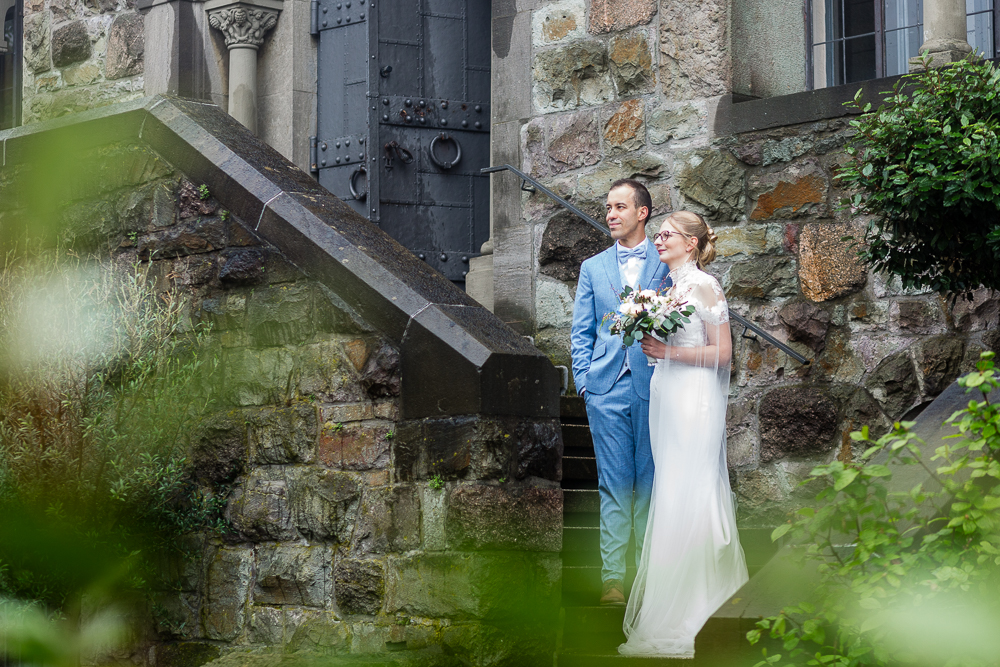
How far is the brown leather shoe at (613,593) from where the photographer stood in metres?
5.23

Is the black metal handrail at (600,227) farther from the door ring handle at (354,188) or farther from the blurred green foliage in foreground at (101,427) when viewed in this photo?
the blurred green foliage in foreground at (101,427)

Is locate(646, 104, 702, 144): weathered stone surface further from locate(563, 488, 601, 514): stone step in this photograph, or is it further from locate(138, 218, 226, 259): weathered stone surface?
locate(138, 218, 226, 259): weathered stone surface

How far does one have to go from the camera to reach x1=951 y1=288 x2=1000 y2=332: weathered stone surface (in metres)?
5.91

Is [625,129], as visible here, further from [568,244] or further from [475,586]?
[475,586]

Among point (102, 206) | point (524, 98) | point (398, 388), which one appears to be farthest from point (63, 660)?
point (524, 98)

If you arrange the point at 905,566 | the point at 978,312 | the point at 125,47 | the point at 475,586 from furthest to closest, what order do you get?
the point at 125,47 < the point at 978,312 < the point at 475,586 < the point at 905,566

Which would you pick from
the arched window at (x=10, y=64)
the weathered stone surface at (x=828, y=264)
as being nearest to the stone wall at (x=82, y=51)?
the arched window at (x=10, y=64)

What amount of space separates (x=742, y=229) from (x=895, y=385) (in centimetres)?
119

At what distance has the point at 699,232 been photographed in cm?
525

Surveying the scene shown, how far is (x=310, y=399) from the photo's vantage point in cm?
560

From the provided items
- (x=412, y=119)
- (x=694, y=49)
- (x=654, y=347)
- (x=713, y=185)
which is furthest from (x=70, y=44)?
(x=654, y=347)

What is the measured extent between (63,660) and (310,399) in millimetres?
4218

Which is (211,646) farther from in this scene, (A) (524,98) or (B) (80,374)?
(A) (524,98)

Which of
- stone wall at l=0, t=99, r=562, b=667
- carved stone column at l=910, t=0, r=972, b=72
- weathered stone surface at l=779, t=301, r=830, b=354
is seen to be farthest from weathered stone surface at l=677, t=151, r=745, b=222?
stone wall at l=0, t=99, r=562, b=667
